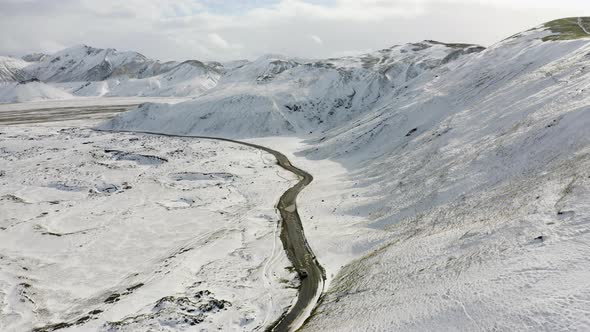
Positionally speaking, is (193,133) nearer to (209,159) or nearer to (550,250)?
(209,159)

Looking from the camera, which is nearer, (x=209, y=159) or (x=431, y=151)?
(x=431, y=151)

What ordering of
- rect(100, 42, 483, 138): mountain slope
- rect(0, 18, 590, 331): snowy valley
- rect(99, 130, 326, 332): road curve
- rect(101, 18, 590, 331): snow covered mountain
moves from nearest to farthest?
rect(101, 18, 590, 331): snow covered mountain
rect(0, 18, 590, 331): snowy valley
rect(99, 130, 326, 332): road curve
rect(100, 42, 483, 138): mountain slope

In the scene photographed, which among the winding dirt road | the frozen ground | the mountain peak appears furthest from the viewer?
the mountain peak

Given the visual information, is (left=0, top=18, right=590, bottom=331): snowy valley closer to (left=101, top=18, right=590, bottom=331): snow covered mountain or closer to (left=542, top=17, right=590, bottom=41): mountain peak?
(left=101, top=18, right=590, bottom=331): snow covered mountain

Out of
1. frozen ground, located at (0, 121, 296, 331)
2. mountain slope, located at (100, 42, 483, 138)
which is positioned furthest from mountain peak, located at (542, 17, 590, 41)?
frozen ground, located at (0, 121, 296, 331)

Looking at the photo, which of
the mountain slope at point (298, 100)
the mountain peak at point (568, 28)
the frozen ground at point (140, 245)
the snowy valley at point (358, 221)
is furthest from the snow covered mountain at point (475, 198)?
the mountain slope at point (298, 100)

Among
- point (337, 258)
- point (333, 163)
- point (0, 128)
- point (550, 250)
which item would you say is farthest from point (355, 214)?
point (0, 128)
